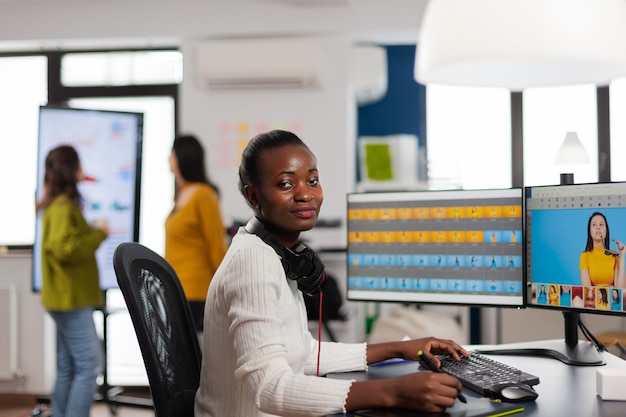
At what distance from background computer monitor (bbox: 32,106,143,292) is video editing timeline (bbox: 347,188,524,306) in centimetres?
205


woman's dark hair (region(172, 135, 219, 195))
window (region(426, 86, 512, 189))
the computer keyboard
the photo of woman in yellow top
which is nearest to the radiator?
woman's dark hair (region(172, 135, 219, 195))

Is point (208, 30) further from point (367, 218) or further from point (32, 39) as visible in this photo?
point (367, 218)

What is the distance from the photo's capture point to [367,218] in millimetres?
2129

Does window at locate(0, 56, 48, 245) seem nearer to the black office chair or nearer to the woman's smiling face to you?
the black office chair

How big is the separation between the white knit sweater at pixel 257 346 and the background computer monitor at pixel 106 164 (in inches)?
99.2

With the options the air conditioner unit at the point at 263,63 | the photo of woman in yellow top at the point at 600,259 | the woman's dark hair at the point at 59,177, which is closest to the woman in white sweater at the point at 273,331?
the photo of woman in yellow top at the point at 600,259

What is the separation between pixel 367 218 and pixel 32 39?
3.31 meters

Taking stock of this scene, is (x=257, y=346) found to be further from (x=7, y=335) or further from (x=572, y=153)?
(x=7, y=335)

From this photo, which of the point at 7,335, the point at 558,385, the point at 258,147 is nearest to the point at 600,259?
the point at 558,385

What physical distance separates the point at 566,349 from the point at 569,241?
0.29 metres

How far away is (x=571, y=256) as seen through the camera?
1791 mm

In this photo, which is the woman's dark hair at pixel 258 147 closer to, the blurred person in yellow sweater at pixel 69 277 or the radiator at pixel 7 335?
the blurred person in yellow sweater at pixel 69 277

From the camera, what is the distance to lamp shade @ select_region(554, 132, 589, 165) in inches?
133

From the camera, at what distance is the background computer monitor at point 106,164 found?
3.81m
